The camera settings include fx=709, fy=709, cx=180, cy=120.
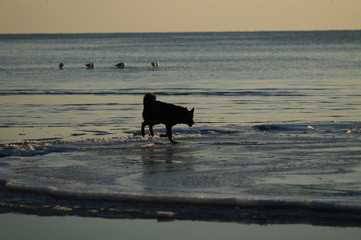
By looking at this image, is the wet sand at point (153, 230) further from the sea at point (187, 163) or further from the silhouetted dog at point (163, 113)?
the silhouetted dog at point (163, 113)

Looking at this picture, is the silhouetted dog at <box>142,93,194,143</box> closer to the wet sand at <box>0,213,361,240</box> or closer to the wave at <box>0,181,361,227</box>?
the wave at <box>0,181,361,227</box>

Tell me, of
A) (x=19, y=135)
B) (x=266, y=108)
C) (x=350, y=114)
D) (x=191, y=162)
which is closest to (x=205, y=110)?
(x=266, y=108)

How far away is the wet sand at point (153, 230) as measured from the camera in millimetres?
8461

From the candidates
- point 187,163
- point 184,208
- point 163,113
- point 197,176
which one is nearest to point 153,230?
point 184,208

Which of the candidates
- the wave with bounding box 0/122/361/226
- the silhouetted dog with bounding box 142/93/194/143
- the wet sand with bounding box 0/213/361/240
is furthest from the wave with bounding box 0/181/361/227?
the silhouetted dog with bounding box 142/93/194/143

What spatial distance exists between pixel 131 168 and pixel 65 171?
45.7 inches

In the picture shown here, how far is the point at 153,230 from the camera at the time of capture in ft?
28.6

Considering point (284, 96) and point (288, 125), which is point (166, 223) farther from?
point (284, 96)

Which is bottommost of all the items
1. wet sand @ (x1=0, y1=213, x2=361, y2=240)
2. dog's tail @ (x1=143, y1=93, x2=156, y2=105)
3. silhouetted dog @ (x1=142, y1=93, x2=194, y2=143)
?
wet sand @ (x1=0, y1=213, x2=361, y2=240)

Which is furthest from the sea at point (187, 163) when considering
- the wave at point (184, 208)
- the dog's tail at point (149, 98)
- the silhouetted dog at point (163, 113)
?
the dog's tail at point (149, 98)

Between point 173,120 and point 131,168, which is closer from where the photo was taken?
point 131,168

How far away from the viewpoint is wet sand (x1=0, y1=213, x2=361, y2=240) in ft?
27.8

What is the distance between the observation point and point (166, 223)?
902cm

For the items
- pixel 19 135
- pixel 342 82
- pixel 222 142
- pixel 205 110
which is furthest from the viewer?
pixel 342 82
